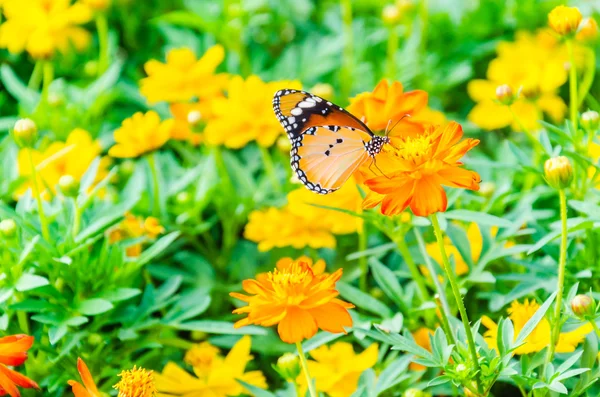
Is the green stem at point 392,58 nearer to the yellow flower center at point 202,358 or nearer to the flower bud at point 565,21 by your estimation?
the flower bud at point 565,21

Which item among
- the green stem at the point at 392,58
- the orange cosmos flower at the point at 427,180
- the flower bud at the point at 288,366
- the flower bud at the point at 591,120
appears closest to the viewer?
the orange cosmos flower at the point at 427,180

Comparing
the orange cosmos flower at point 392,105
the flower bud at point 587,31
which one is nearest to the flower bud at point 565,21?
the flower bud at point 587,31

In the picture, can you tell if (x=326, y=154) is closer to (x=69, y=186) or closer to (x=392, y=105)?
(x=392, y=105)

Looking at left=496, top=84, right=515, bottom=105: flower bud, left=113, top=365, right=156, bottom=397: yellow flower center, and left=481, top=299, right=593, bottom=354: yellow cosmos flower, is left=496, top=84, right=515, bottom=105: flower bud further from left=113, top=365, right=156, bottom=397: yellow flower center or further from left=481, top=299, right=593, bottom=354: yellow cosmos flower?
left=113, top=365, right=156, bottom=397: yellow flower center

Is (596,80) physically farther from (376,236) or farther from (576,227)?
(576,227)

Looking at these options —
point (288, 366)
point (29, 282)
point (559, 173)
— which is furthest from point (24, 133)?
point (559, 173)
